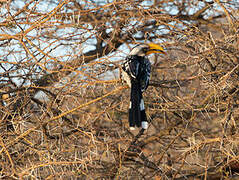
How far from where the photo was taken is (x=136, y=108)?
11.4 ft

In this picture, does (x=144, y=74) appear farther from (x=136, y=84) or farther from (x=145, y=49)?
(x=145, y=49)

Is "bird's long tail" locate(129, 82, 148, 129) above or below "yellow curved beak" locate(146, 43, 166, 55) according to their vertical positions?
below

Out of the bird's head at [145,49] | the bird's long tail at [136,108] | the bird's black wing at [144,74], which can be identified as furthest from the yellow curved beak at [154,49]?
the bird's long tail at [136,108]

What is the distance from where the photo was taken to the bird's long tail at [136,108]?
11.3 ft

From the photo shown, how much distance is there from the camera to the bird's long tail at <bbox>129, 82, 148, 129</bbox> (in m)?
3.45

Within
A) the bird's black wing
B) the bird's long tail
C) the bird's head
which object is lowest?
the bird's long tail

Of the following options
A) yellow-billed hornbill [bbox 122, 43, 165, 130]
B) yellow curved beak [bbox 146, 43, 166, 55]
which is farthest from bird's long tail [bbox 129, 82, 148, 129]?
yellow curved beak [bbox 146, 43, 166, 55]

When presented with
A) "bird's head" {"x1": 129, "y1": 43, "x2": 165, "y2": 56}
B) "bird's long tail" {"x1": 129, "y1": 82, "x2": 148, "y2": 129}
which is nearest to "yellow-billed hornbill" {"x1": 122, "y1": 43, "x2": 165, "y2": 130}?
"bird's long tail" {"x1": 129, "y1": 82, "x2": 148, "y2": 129}

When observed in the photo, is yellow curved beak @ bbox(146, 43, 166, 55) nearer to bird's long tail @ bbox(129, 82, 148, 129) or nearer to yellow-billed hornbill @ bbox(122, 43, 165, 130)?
yellow-billed hornbill @ bbox(122, 43, 165, 130)

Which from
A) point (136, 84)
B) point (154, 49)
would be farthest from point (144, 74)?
point (154, 49)

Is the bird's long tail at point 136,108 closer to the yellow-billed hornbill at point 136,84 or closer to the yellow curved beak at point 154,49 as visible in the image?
the yellow-billed hornbill at point 136,84

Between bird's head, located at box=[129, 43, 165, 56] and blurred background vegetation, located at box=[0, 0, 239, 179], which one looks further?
bird's head, located at box=[129, 43, 165, 56]

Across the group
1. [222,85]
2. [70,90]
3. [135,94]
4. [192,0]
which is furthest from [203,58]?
[192,0]

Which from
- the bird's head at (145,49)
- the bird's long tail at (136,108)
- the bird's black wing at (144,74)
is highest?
the bird's head at (145,49)
